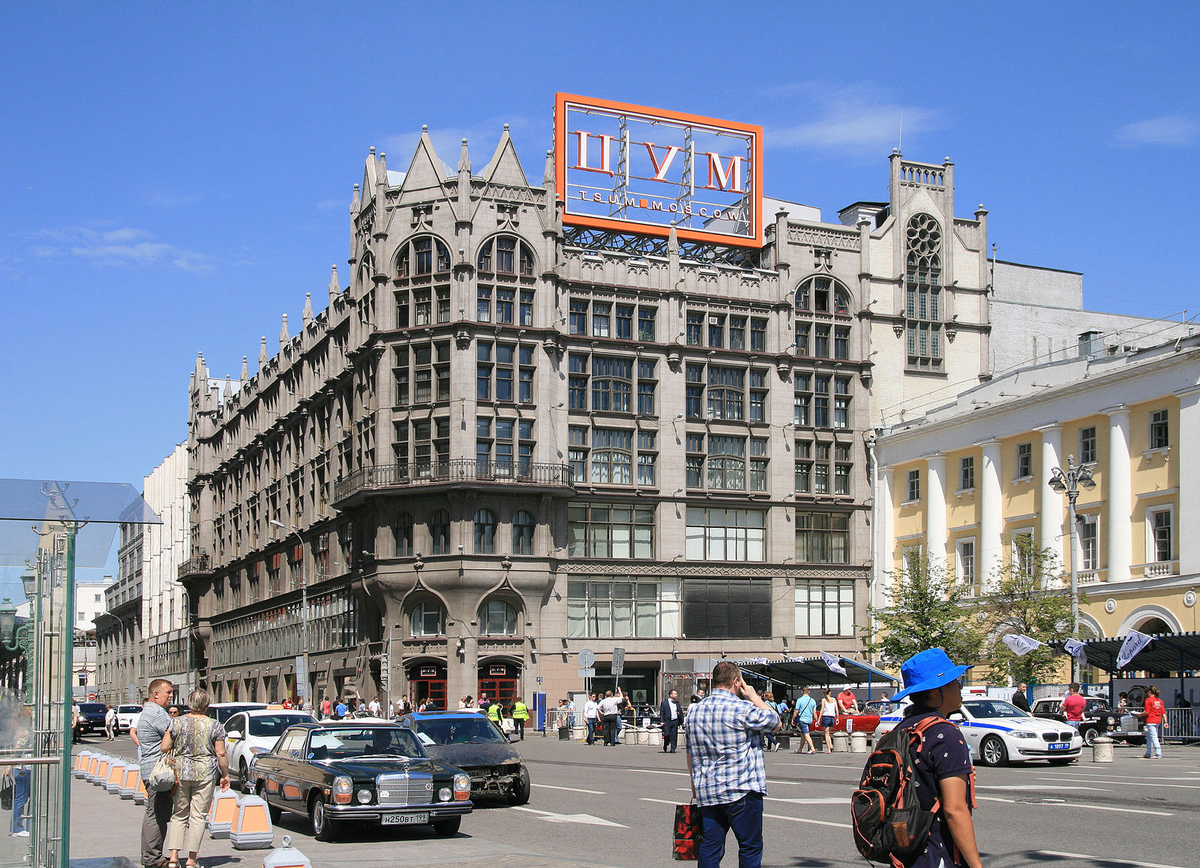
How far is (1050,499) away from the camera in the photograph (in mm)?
54500

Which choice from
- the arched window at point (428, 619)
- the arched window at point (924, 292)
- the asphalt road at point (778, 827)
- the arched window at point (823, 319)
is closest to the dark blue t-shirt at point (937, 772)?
the asphalt road at point (778, 827)

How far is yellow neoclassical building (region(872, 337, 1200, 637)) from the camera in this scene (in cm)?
4862

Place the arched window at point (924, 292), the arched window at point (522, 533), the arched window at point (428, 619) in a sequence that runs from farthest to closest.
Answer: the arched window at point (924, 292) < the arched window at point (522, 533) < the arched window at point (428, 619)

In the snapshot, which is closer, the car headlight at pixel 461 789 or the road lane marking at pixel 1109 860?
the road lane marking at pixel 1109 860

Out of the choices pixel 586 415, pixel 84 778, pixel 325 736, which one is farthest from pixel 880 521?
pixel 325 736

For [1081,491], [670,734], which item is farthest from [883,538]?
[670,734]

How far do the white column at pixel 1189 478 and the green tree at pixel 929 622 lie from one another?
8.20m

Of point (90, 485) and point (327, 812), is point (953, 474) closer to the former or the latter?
point (327, 812)

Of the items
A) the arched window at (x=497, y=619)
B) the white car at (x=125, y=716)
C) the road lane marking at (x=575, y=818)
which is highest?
the arched window at (x=497, y=619)

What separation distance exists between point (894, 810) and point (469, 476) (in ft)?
171

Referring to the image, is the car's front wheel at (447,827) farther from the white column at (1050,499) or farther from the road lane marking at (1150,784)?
the white column at (1050,499)

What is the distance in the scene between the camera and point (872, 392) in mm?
66812

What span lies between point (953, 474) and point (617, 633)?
55.0 ft

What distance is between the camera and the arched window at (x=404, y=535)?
197ft
